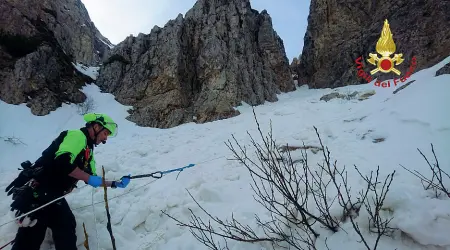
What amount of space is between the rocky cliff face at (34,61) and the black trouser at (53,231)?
16212mm

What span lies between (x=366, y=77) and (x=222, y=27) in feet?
46.3

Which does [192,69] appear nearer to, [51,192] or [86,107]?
[86,107]

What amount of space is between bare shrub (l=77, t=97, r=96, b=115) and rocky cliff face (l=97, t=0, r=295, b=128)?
2.76 metres

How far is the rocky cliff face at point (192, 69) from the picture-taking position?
20797mm

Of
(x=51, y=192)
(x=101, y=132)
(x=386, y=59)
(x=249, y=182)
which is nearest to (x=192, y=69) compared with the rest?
(x=386, y=59)

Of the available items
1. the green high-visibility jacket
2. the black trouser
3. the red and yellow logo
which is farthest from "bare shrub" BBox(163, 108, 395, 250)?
the red and yellow logo

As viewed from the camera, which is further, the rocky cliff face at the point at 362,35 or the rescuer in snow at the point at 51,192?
the rocky cliff face at the point at 362,35

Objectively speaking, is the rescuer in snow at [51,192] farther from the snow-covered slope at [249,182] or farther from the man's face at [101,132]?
the snow-covered slope at [249,182]

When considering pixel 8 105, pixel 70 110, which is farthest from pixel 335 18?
pixel 8 105

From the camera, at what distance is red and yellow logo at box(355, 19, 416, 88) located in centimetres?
1392

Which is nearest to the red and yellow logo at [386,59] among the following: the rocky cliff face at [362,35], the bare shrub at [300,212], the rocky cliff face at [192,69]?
the rocky cliff face at [362,35]

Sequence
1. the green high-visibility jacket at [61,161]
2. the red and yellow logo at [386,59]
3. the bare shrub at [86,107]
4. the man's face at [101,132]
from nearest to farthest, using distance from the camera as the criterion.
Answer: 1. the green high-visibility jacket at [61,161]
2. the man's face at [101,132]
3. the red and yellow logo at [386,59]
4. the bare shrub at [86,107]

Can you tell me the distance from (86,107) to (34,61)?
4.67 m

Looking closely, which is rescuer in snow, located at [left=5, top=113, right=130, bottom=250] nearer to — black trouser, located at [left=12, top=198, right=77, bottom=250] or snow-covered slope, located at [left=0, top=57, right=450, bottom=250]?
black trouser, located at [left=12, top=198, right=77, bottom=250]
